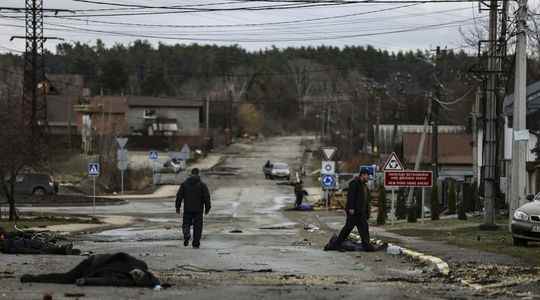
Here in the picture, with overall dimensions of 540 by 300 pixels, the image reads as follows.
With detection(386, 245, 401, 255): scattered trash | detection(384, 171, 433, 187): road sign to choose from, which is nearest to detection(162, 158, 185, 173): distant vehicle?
detection(384, 171, 433, 187): road sign

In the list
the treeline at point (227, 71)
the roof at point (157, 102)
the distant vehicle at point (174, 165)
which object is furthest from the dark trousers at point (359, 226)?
the treeline at point (227, 71)

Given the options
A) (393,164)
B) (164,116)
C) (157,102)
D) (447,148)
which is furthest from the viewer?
(157,102)

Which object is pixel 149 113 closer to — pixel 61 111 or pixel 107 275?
pixel 61 111

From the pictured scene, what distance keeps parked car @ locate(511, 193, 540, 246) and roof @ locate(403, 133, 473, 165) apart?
53758 mm

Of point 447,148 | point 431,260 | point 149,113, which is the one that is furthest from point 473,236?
point 149,113

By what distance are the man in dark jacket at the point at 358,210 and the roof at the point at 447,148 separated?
55378mm

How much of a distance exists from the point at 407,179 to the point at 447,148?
1769 inches

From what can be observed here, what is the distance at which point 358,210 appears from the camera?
20.0m

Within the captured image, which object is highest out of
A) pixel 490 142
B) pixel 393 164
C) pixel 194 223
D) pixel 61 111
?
pixel 61 111

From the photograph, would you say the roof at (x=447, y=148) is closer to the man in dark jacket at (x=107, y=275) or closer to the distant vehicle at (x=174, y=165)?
the distant vehicle at (x=174, y=165)

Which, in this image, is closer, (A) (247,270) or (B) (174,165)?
(A) (247,270)

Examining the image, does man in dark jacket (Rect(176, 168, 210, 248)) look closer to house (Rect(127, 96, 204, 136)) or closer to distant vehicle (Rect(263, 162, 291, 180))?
distant vehicle (Rect(263, 162, 291, 180))

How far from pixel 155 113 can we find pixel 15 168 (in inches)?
3321

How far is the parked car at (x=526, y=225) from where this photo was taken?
2055cm
